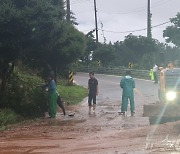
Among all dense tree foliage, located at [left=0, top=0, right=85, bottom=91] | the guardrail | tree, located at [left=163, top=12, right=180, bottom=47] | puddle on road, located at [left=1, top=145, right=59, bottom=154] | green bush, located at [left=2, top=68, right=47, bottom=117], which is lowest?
puddle on road, located at [left=1, top=145, right=59, bottom=154]

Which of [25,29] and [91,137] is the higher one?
[25,29]

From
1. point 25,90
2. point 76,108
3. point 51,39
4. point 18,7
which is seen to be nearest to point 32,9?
point 18,7

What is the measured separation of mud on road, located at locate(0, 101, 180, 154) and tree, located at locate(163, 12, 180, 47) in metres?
36.2

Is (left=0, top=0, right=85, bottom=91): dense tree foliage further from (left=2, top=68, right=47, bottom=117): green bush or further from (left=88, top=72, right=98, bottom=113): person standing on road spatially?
(left=88, top=72, right=98, bottom=113): person standing on road

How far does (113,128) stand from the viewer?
517 inches

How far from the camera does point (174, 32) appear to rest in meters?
50.6

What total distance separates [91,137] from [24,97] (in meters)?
6.05

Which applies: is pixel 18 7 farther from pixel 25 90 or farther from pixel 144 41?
pixel 144 41

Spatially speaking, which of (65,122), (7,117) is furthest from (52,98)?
(7,117)

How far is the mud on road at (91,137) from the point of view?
929 cm

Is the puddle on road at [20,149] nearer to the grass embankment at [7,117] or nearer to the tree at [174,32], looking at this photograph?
the grass embankment at [7,117]

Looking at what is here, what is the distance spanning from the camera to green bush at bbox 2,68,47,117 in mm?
16484

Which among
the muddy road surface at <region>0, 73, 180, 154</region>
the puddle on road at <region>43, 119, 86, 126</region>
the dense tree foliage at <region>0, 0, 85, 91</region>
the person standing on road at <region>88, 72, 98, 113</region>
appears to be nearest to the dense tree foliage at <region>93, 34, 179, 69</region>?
the person standing on road at <region>88, 72, 98, 113</region>

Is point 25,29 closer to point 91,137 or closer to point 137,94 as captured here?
point 91,137
